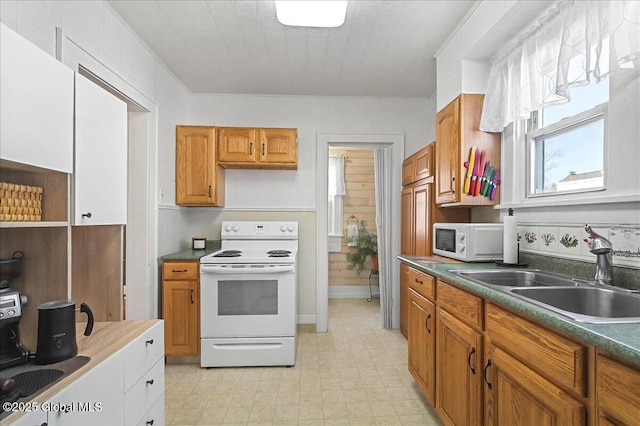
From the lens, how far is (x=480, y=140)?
225cm

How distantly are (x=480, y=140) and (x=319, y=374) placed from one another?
6.90 ft

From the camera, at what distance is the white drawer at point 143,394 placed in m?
1.28

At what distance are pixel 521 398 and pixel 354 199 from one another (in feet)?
13.6

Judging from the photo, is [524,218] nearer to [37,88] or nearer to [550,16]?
[550,16]

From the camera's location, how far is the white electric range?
2.73 meters

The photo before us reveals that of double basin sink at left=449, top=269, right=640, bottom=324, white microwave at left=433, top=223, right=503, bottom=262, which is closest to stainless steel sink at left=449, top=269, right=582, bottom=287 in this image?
double basin sink at left=449, top=269, right=640, bottom=324

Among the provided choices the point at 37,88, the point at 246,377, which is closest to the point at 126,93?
the point at 37,88

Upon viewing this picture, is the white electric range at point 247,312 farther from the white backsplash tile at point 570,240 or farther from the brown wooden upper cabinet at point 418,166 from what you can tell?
the white backsplash tile at point 570,240

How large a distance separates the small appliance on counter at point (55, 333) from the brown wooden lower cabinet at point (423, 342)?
1.71m

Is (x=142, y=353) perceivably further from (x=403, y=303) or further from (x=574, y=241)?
(x=403, y=303)

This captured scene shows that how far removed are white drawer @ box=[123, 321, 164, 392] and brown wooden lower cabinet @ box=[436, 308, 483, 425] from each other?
1.42 m

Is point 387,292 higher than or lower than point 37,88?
lower

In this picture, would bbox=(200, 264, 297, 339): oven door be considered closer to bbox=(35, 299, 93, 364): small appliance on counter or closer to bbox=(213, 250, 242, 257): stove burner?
bbox=(213, 250, 242, 257): stove burner

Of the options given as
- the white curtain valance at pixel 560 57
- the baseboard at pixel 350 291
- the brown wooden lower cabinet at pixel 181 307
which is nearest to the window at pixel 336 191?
the baseboard at pixel 350 291
